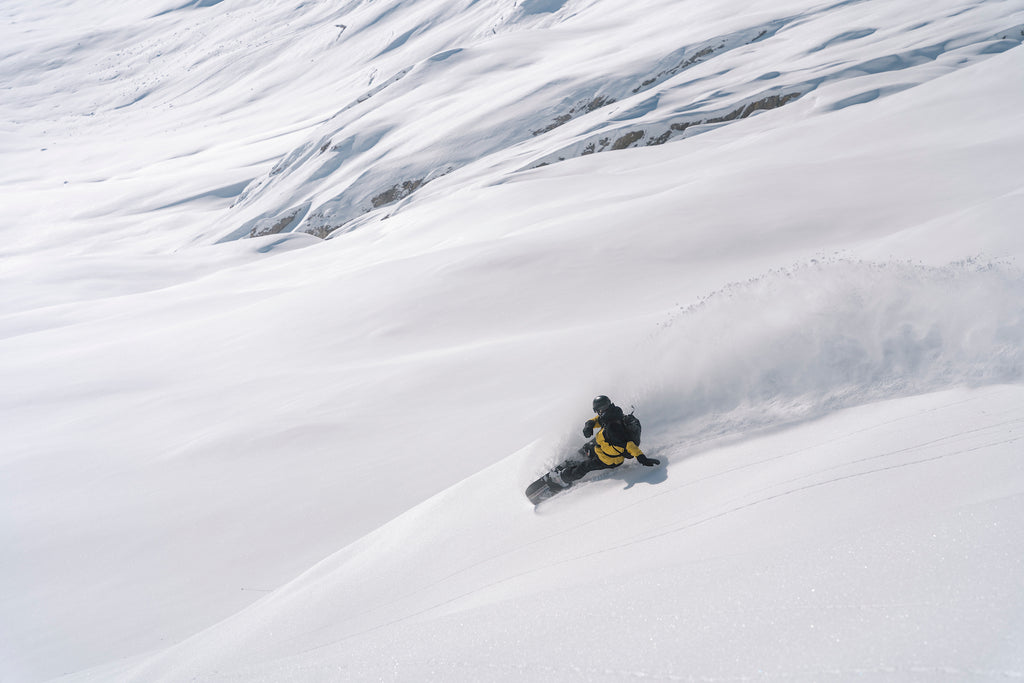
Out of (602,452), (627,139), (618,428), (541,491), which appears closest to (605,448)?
(602,452)

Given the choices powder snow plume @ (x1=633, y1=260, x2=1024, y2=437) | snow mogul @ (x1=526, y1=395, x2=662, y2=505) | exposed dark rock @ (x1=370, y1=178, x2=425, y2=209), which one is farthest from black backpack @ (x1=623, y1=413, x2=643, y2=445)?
exposed dark rock @ (x1=370, y1=178, x2=425, y2=209)

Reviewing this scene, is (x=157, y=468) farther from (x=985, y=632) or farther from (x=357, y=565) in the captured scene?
(x=985, y=632)

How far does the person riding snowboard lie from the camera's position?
4598 mm

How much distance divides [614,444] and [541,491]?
645 millimetres

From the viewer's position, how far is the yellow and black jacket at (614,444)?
4582mm

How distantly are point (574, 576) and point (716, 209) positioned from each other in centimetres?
884

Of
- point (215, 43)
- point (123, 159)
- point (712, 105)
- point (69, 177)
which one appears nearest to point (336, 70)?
point (123, 159)

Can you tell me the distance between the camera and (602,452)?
4727mm

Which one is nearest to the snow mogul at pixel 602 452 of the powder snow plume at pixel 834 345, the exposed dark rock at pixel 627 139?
the powder snow plume at pixel 834 345

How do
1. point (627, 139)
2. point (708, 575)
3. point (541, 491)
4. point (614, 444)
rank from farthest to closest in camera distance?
point (627, 139)
point (541, 491)
point (614, 444)
point (708, 575)

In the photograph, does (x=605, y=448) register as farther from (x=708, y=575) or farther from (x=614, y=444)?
(x=708, y=575)

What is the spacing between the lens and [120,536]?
5875mm

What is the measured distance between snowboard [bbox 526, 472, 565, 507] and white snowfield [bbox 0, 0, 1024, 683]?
10 centimetres

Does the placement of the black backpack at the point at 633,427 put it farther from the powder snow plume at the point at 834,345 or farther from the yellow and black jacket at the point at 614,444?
the powder snow plume at the point at 834,345
